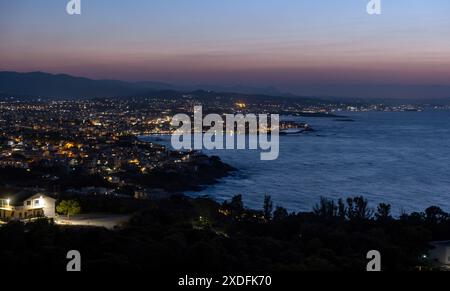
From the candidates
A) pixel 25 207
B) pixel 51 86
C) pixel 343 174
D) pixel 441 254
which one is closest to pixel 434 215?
pixel 441 254

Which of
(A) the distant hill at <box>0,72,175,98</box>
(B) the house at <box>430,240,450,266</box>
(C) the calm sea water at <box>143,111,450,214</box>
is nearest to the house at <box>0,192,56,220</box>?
(B) the house at <box>430,240,450,266</box>

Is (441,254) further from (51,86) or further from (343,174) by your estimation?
(51,86)

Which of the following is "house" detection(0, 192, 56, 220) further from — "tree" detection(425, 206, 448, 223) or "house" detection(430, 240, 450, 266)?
"tree" detection(425, 206, 448, 223)

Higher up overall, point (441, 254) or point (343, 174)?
point (441, 254)

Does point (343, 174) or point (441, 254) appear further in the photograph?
point (343, 174)
